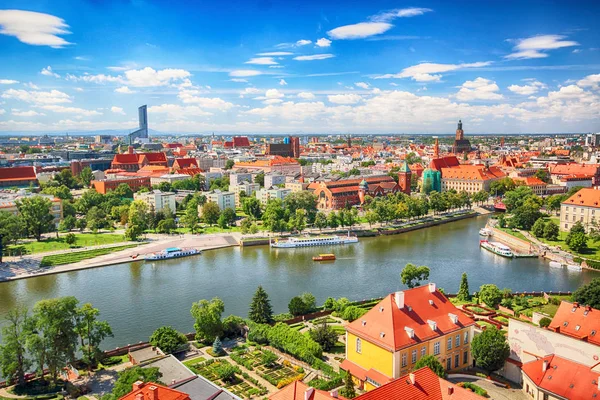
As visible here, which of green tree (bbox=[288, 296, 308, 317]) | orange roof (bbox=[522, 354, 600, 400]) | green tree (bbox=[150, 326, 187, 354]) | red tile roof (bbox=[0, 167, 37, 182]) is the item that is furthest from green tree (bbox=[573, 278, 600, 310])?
red tile roof (bbox=[0, 167, 37, 182])

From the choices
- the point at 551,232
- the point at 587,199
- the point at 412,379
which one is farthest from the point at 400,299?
the point at 587,199

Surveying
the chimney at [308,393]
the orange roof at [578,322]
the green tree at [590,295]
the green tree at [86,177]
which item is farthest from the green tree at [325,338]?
the green tree at [86,177]

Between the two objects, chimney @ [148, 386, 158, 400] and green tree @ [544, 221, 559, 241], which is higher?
chimney @ [148, 386, 158, 400]

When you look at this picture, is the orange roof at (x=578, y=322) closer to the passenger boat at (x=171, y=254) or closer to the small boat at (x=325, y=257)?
the small boat at (x=325, y=257)

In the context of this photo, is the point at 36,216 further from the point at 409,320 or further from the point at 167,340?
the point at 409,320

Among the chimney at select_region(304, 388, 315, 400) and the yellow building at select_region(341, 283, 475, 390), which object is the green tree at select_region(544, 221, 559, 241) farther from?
the chimney at select_region(304, 388, 315, 400)
